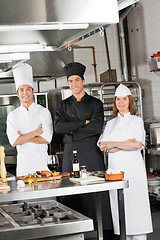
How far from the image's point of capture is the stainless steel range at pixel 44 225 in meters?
2.16

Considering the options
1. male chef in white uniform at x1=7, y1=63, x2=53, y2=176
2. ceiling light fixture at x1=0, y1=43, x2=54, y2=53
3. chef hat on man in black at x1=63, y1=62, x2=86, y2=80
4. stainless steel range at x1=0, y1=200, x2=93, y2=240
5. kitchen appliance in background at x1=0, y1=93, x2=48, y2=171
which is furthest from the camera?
kitchen appliance in background at x1=0, y1=93, x2=48, y2=171

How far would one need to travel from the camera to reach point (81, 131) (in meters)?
4.30

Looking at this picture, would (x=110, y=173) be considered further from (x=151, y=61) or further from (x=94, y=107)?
(x=151, y=61)

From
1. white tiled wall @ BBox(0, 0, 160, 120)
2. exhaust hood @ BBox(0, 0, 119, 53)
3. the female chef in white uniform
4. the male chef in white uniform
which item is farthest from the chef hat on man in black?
white tiled wall @ BBox(0, 0, 160, 120)

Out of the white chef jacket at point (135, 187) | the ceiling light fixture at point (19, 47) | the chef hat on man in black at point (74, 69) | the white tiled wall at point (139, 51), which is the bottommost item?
the white chef jacket at point (135, 187)

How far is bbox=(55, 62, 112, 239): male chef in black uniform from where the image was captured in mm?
4262

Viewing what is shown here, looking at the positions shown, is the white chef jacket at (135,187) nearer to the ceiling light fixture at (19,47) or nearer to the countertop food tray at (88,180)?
the countertop food tray at (88,180)

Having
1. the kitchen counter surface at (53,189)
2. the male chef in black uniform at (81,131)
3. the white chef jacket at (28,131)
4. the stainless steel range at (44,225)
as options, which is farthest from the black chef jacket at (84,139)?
the stainless steel range at (44,225)

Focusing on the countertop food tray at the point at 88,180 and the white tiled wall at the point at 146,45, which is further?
the white tiled wall at the point at 146,45

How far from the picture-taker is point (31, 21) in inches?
80.3

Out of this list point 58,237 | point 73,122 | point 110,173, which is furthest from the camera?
point 73,122

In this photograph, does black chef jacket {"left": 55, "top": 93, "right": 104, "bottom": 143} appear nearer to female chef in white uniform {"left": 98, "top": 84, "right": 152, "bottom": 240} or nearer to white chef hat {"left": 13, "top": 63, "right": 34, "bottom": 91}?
female chef in white uniform {"left": 98, "top": 84, "right": 152, "bottom": 240}

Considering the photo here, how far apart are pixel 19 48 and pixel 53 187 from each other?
990 mm

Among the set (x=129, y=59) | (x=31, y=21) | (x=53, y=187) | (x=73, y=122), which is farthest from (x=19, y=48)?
(x=129, y=59)
